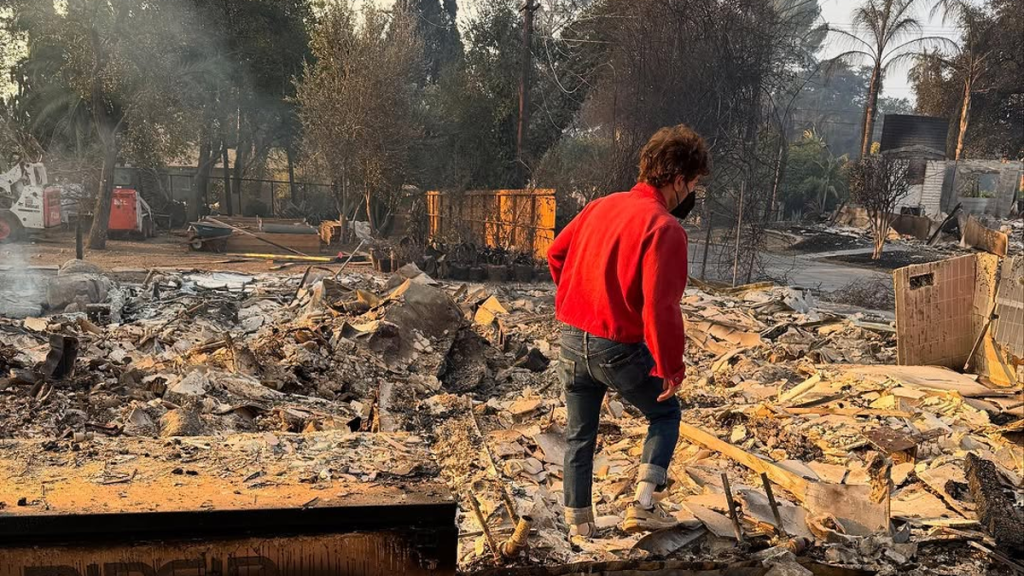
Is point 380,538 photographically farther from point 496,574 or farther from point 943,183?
point 943,183

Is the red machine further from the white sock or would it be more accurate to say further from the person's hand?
the person's hand

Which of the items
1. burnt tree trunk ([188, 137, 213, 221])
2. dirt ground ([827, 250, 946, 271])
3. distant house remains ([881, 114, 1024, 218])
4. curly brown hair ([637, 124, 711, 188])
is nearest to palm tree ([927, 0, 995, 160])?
distant house remains ([881, 114, 1024, 218])

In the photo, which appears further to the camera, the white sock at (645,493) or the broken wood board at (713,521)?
the broken wood board at (713,521)

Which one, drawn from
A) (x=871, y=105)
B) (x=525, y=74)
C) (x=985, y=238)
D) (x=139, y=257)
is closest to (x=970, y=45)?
(x=871, y=105)

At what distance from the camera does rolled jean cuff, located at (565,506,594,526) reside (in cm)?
314

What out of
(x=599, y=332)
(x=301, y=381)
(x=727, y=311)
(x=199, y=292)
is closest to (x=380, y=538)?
(x=599, y=332)

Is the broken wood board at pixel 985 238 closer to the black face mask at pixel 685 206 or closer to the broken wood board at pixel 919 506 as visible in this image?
the broken wood board at pixel 919 506

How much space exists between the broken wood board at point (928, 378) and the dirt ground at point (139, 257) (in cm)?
1209

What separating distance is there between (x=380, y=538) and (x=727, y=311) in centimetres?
837

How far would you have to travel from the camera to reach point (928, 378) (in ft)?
19.0

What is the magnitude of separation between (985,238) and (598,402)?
23172 millimetres

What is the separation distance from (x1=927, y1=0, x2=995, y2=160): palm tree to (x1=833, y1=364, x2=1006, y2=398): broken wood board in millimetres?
33967

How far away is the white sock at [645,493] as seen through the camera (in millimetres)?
3062

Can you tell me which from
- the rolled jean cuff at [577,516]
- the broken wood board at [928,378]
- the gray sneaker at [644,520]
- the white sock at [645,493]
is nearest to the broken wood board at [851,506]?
the gray sneaker at [644,520]
